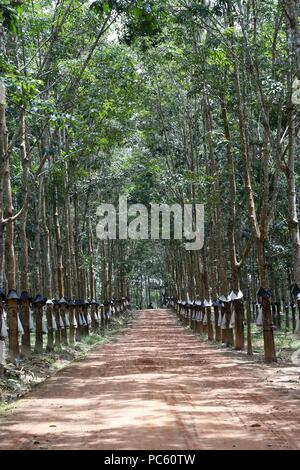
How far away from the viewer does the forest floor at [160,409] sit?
7391mm

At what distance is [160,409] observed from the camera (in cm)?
959

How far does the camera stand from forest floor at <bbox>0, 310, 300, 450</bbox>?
24.2 ft

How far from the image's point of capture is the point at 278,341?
920 inches

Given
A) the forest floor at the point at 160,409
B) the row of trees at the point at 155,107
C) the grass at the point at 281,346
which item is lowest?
the grass at the point at 281,346

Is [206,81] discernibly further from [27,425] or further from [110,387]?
[27,425]

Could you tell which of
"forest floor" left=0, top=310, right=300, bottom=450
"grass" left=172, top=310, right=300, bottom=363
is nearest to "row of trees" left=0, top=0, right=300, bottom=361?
"grass" left=172, top=310, right=300, bottom=363

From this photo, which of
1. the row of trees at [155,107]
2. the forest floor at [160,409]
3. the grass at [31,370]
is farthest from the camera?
the row of trees at [155,107]

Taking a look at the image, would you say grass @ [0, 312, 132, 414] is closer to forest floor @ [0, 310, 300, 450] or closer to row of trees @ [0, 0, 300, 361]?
forest floor @ [0, 310, 300, 450]

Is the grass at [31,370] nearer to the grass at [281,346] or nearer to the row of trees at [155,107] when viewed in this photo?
the row of trees at [155,107]

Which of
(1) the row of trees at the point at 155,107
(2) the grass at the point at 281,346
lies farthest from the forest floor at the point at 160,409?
(1) the row of trees at the point at 155,107

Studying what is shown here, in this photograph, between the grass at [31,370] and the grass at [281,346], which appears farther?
the grass at [281,346]

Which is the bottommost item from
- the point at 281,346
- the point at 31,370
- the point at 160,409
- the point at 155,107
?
the point at 281,346

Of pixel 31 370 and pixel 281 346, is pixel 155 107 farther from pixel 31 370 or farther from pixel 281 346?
pixel 31 370

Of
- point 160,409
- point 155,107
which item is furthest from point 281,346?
point 160,409
